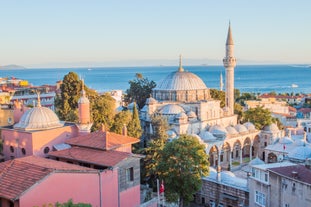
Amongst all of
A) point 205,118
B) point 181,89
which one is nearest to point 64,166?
point 205,118

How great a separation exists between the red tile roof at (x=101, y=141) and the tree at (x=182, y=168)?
2.58 meters

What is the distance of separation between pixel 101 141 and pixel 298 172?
34.7 ft

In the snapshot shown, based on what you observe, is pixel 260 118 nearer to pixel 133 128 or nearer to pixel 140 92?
pixel 140 92

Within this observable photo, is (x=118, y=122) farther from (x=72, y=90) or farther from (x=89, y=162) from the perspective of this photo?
(x=89, y=162)

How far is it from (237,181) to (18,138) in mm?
14249

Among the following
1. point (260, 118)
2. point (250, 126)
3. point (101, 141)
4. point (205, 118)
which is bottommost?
point (250, 126)

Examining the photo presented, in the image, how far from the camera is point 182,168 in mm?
21188

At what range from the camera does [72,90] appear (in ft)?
112

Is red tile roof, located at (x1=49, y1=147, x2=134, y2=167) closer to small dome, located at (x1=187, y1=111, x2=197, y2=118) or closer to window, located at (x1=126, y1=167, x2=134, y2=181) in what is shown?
window, located at (x1=126, y1=167, x2=134, y2=181)

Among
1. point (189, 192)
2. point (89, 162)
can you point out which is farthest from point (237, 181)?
point (89, 162)

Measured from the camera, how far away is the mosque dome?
20.9 m

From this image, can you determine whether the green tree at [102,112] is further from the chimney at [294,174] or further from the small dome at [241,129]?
the chimney at [294,174]

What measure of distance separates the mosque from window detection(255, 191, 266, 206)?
11.4 metres

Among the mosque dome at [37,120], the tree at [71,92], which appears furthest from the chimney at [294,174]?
the tree at [71,92]
